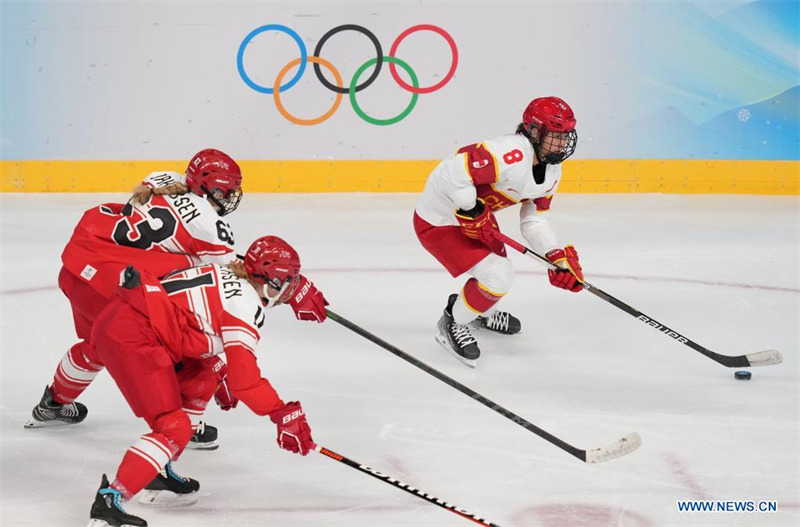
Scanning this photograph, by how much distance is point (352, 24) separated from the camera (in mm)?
6758

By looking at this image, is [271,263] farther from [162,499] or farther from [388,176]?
[388,176]

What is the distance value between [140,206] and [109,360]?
611mm

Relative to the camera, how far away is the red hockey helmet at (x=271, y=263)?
2553 millimetres

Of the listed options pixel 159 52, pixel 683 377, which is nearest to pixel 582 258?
pixel 683 377

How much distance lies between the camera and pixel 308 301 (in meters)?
3.04

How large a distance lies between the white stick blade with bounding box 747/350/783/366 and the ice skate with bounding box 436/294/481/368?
94 cm

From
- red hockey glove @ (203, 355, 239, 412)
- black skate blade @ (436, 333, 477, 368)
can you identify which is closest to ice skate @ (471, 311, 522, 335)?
black skate blade @ (436, 333, 477, 368)

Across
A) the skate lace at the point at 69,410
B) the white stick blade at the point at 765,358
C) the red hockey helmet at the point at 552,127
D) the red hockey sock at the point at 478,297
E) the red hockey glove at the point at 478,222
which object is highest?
the red hockey helmet at the point at 552,127

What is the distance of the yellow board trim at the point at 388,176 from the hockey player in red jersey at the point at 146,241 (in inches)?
149

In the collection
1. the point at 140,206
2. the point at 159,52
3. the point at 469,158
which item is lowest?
the point at 140,206

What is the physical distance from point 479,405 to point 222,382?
2.99 ft

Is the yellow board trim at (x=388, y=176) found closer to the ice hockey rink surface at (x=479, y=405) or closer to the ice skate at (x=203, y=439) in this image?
the ice hockey rink surface at (x=479, y=405)

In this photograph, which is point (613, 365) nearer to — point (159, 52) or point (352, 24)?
point (352, 24)

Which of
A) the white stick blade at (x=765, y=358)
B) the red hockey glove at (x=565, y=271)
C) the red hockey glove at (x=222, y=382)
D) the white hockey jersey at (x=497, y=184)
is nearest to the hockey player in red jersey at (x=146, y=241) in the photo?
the red hockey glove at (x=222, y=382)
